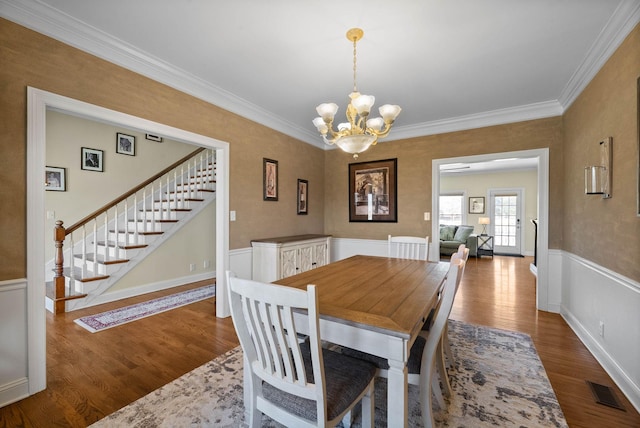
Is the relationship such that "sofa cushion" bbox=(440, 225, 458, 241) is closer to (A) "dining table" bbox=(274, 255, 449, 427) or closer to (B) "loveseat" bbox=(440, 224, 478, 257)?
(B) "loveseat" bbox=(440, 224, 478, 257)

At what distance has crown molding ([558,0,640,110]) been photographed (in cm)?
181

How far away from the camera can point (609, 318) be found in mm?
2146

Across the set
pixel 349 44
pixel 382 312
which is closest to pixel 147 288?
pixel 382 312

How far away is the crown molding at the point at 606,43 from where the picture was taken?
5.93ft

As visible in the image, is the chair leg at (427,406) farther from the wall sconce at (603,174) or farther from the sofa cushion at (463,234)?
the sofa cushion at (463,234)

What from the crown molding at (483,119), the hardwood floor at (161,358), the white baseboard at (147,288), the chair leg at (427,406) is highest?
the crown molding at (483,119)

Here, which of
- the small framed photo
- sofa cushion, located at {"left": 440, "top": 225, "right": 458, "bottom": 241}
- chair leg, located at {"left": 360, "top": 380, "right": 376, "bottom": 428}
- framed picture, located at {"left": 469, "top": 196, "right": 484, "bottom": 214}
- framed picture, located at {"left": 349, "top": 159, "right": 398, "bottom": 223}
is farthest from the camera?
framed picture, located at {"left": 469, "top": 196, "right": 484, "bottom": 214}

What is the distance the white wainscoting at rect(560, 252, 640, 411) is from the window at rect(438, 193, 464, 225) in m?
6.18

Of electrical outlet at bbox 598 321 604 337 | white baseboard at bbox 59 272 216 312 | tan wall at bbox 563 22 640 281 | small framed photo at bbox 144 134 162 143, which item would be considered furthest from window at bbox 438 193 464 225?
small framed photo at bbox 144 134 162 143

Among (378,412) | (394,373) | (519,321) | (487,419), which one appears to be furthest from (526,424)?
(519,321)

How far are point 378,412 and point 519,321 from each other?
239cm

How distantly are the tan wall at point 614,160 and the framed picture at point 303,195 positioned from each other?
11.2 feet

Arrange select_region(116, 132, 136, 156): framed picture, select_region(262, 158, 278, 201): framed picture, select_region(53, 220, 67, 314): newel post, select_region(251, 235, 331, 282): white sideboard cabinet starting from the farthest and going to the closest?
select_region(116, 132, 136, 156): framed picture → select_region(262, 158, 278, 201): framed picture → select_region(251, 235, 331, 282): white sideboard cabinet → select_region(53, 220, 67, 314): newel post

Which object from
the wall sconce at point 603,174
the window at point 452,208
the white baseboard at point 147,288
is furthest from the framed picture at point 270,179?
the window at point 452,208
